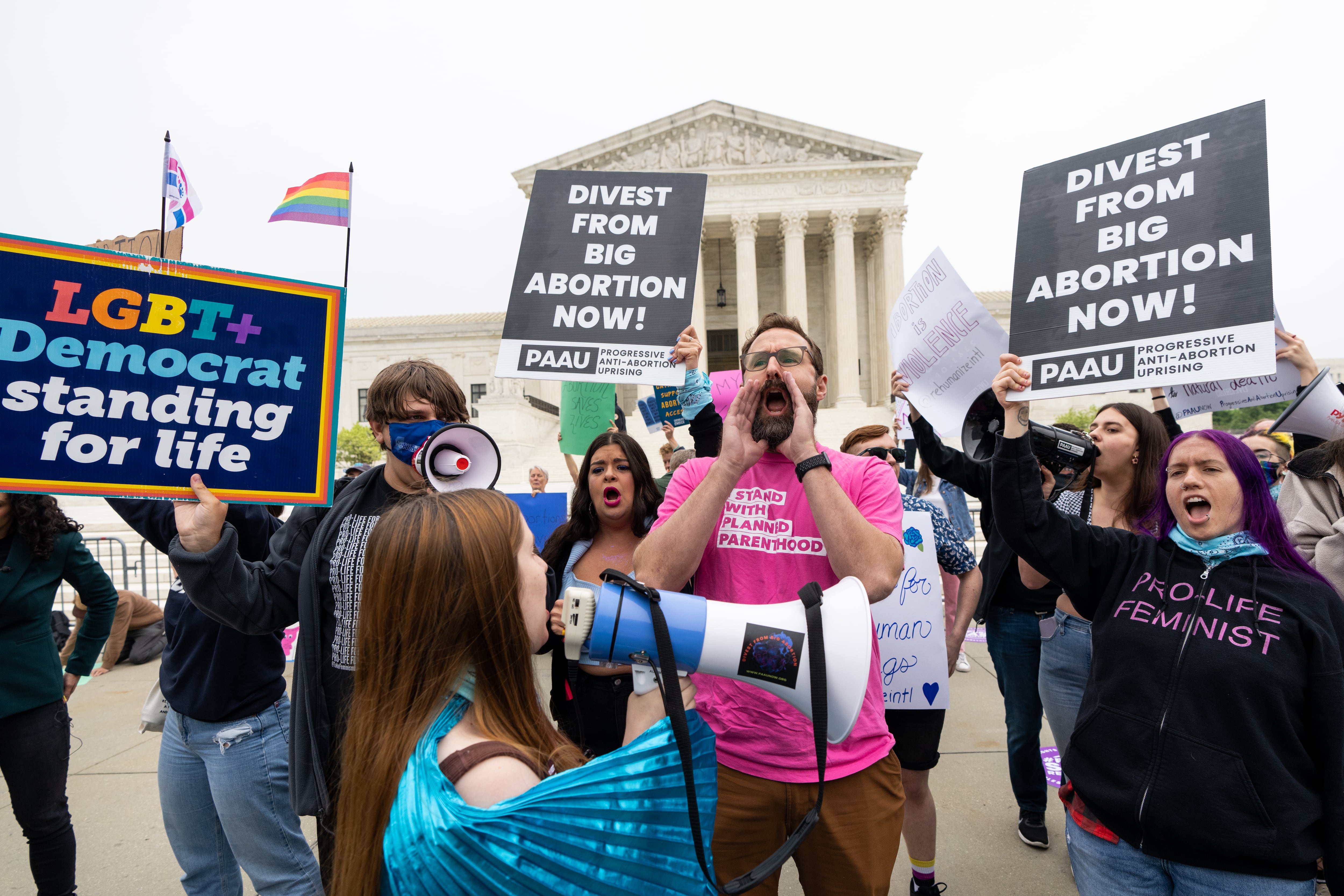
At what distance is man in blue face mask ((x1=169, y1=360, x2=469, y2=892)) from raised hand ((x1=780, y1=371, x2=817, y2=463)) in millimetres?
1082

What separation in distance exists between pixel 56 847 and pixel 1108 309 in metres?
4.69

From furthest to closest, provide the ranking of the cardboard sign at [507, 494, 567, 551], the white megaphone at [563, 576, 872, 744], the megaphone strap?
1. the cardboard sign at [507, 494, 567, 551]
2. the white megaphone at [563, 576, 872, 744]
3. the megaphone strap

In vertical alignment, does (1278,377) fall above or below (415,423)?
above

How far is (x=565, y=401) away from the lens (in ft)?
16.9

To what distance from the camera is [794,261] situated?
3422cm

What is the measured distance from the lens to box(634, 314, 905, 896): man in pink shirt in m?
1.99

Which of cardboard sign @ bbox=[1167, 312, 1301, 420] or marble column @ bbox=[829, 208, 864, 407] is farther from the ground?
marble column @ bbox=[829, 208, 864, 407]

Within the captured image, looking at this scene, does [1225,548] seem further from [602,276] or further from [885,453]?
[602,276]

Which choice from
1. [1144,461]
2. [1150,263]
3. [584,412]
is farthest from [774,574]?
[584,412]

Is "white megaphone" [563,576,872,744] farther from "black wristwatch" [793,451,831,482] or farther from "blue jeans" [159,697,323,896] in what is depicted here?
"blue jeans" [159,697,323,896]

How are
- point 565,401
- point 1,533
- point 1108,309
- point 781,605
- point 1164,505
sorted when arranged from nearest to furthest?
1. point 781,605
2. point 1164,505
3. point 1108,309
4. point 1,533
5. point 565,401

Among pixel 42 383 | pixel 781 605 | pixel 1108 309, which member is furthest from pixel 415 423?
pixel 1108 309

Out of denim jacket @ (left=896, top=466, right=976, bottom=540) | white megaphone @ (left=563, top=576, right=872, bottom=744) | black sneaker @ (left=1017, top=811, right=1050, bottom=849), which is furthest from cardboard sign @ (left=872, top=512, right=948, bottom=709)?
denim jacket @ (left=896, top=466, right=976, bottom=540)

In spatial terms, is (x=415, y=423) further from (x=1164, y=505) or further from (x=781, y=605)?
(x=1164, y=505)
